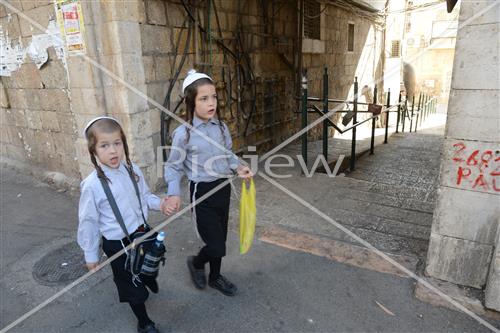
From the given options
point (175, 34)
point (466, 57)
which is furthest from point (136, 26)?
point (466, 57)

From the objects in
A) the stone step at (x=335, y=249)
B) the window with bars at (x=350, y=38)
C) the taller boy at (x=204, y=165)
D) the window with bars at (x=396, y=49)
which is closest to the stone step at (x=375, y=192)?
the stone step at (x=335, y=249)

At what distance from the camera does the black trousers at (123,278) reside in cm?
193

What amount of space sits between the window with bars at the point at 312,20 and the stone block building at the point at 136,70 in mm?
872

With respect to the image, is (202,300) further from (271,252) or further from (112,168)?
(112,168)

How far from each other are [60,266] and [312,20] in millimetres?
7861

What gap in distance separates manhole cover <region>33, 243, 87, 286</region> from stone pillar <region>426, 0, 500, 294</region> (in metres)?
2.61

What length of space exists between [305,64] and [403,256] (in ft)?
20.3

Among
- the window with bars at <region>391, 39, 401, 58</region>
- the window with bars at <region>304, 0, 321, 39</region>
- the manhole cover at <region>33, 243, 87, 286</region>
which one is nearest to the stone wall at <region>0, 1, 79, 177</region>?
the manhole cover at <region>33, 243, 87, 286</region>

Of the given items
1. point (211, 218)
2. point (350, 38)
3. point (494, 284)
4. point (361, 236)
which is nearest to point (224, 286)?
point (211, 218)

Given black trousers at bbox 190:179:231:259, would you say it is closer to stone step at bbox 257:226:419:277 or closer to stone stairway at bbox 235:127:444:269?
stone step at bbox 257:226:419:277

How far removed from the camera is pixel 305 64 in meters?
8.06

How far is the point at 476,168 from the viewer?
206cm

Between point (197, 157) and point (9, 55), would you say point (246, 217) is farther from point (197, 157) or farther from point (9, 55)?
point (9, 55)

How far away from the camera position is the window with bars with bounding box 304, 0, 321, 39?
8297 millimetres
